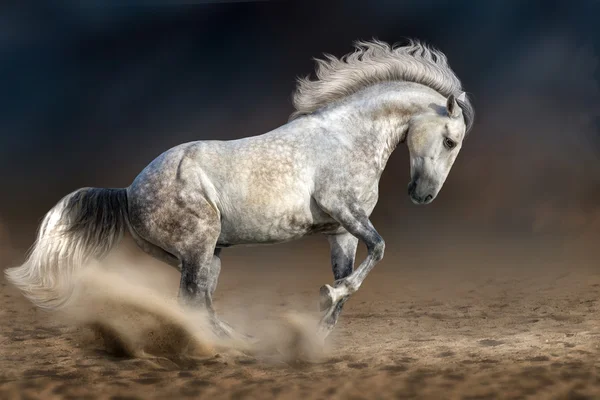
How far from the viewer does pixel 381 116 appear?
224 inches

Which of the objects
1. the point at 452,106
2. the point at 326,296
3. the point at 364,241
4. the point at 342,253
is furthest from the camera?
the point at 342,253

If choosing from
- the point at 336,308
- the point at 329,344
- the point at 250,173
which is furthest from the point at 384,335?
the point at 250,173

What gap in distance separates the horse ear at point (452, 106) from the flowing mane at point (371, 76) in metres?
0.21

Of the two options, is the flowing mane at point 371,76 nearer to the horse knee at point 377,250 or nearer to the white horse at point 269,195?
the white horse at point 269,195

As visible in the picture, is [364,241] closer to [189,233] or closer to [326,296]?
[326,296]

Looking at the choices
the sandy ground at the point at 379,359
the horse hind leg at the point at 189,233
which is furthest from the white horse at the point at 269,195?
the sandy ground at the point at 379,359

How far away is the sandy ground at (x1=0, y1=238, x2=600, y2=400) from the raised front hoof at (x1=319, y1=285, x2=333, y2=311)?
16.4 inches

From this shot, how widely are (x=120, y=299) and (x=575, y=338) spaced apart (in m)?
3.52

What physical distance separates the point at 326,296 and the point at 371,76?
190cm

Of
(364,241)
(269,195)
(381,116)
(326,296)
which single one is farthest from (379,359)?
(381,116)

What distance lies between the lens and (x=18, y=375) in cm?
483

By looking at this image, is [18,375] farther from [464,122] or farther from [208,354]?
[464,122]

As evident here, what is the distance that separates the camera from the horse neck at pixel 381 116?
5.64 m

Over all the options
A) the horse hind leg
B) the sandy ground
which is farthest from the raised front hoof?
the horse hind leg
